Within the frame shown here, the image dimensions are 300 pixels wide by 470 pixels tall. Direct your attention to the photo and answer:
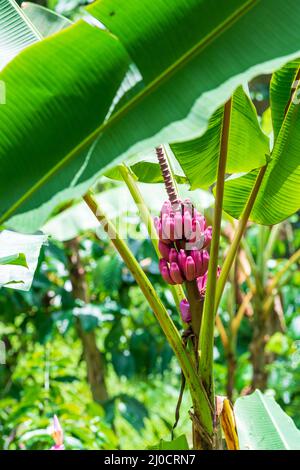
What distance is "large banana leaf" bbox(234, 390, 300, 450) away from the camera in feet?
3.06

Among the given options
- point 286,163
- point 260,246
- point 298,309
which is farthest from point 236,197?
point 298,309

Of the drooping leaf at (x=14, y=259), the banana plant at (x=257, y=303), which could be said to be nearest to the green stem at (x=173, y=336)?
the drooping leaf at (x=14, y=259)

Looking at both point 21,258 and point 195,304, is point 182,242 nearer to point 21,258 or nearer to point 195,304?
point 195,304

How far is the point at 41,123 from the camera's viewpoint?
0.64 meters

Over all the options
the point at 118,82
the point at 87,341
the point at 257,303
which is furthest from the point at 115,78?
the point at 87,341

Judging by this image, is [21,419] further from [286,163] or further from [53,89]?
[53,89]

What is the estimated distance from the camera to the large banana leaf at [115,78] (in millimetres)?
612

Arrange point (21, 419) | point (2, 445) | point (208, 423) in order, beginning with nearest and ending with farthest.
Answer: point (208, 423)
point (21, 419)
point (2, 445)

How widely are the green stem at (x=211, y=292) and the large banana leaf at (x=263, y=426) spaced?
0.32 ft

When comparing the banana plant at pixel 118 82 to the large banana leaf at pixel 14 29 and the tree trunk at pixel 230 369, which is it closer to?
the large banana leaf at pixel 14 29

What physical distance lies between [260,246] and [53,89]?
5.35 feet

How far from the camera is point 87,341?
259 cm

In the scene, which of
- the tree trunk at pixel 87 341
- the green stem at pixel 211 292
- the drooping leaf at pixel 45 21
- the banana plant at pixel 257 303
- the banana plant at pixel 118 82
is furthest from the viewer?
the tree trunk at pixel 87 341

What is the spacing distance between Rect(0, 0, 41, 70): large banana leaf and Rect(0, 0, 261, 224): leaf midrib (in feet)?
1.18
